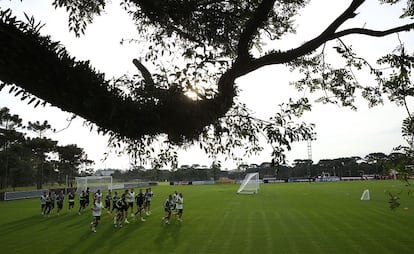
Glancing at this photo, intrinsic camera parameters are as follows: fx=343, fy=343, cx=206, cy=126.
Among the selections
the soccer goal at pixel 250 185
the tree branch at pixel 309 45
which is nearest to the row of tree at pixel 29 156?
the soccer goal at pixel 250 185

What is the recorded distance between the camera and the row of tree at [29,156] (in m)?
53.8

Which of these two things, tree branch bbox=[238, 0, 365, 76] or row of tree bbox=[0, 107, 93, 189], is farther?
row of tree bbox=[0, 107, 93, 189]

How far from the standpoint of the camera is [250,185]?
45.3 meters

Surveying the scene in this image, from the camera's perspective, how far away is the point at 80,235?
16.8 m

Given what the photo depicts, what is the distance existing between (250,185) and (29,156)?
142 feet

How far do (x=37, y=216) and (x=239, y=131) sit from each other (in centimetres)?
2473

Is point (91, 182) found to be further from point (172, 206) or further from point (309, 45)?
point (309, 45)

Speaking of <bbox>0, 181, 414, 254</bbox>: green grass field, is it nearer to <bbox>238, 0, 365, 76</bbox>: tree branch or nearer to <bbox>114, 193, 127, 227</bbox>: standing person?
<bbox>114, 193, 127, 227</bbox>: standing person

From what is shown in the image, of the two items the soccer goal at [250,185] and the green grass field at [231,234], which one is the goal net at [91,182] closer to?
the soccer goal at [250,185]

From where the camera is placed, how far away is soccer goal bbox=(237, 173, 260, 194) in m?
41.9

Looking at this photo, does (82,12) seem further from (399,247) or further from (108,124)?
(399,247)

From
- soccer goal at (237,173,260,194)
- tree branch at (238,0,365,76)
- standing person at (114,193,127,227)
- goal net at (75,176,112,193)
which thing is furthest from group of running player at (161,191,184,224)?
goal net at (75,176,112,193)

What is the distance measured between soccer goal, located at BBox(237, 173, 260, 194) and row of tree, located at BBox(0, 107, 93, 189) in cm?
3084

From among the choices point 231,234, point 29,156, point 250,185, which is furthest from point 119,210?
point 29,156
